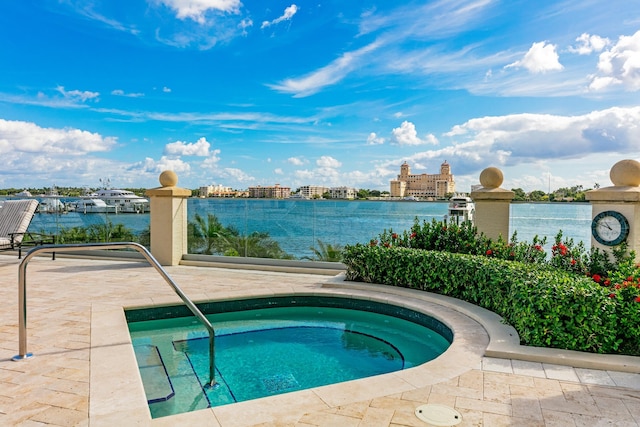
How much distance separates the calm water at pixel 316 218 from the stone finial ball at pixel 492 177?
1.51ft

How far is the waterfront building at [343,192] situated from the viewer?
996 cm

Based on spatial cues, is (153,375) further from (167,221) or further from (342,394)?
(167,221)

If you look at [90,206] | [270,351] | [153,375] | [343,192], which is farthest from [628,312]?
[90,206]

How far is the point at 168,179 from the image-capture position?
374 inches

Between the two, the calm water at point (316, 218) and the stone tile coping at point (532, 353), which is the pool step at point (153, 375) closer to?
the stone tile coping at point (532, 353)

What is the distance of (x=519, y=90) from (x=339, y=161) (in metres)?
9.47

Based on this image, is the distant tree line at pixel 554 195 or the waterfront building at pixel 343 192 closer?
the distant tree line at pixel 554 195

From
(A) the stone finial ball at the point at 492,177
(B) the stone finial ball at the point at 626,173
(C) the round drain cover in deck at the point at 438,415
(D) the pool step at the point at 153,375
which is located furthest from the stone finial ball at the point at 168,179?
(B) the stone finial ball at the point at 626,173

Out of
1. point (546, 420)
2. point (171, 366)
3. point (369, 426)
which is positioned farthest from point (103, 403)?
point (546, 420)

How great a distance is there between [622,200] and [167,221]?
8021 millimetres

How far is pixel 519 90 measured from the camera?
11.3 meters

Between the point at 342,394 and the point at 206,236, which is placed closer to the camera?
the point at 342,394

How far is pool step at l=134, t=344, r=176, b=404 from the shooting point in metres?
3.56

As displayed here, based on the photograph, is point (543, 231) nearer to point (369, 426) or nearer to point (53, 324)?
point (369, 426)
